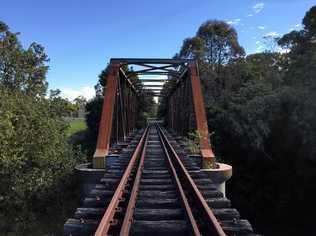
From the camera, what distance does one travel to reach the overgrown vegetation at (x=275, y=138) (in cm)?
2269

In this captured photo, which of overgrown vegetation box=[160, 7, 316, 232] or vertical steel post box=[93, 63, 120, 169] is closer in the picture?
vertical steel post box=[93, 63, 120, 169]

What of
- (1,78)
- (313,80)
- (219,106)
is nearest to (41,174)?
(1,78)

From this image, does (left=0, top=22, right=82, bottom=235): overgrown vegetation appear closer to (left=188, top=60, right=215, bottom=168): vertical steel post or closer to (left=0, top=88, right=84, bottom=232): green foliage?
(left=0, top=88, right=84, bottom=232): green foliage

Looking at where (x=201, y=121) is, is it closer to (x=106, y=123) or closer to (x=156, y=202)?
(x=106, y=123)

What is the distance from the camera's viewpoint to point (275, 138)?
25.5 meters

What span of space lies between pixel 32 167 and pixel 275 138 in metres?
17.2

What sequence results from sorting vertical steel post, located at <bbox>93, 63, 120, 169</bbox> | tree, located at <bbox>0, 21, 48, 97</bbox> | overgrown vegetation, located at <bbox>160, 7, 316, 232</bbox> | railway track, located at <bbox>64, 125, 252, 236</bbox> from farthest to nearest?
1. overgrown vegetation, located at <bbox>160, 7, 316, 232</bbox>
2. tree, located at <bbox>0, 21, 48, 97</bbox>
3. vertical steel post, located at <bbox>93, 63, 120, 169</bbox>
4. railway track, located at <bbox>64, 125, 252, 236</bbox>

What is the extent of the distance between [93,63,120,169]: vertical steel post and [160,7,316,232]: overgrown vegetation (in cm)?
1049

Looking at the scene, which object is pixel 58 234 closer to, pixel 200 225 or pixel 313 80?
pixel 200 225

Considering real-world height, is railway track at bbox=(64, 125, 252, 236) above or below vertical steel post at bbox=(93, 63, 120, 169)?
below

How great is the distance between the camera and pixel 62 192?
12055mm

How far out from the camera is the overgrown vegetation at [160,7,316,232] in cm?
2269

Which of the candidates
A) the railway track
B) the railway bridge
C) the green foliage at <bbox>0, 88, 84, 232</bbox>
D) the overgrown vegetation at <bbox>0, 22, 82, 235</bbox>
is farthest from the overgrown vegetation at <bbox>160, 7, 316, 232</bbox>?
the railway track

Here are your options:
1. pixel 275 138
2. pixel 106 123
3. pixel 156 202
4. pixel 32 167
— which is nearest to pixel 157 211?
pixel 156 202
